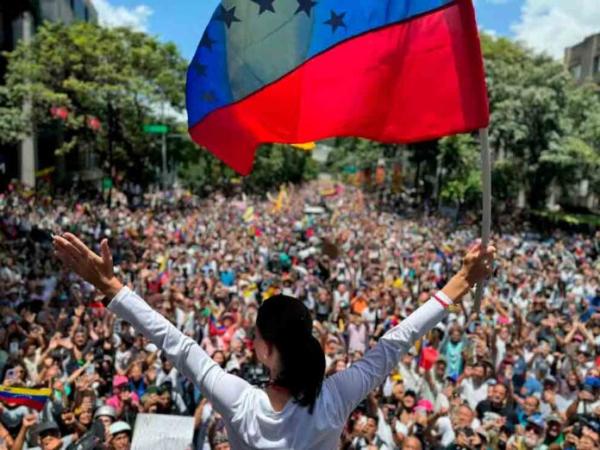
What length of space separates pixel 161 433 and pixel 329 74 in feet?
7.39

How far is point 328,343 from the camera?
723 centimetres

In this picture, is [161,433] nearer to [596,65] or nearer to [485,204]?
[485,204]

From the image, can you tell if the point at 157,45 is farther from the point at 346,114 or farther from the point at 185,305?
the point at 346,114

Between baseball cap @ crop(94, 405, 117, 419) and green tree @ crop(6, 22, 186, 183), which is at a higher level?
green tree @ crop(6, 22, 186, 183)

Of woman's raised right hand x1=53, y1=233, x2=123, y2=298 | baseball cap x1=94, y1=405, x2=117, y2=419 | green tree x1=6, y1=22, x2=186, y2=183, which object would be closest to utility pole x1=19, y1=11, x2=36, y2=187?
green tree x1=6, y1=22, x2=186, y2=183

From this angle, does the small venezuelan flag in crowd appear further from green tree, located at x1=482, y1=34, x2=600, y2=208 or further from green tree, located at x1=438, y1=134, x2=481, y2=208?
green tree, located at x1=438, y1=134, x2=481, y2=208

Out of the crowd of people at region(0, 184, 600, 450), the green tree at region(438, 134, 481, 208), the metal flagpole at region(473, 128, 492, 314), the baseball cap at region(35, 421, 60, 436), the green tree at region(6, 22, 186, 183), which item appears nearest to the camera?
the metal flagpole at region(473, 128, 492, 314)

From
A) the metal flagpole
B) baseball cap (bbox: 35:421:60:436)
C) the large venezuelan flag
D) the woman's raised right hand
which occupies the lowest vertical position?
baseball cap (bbox: 35:421:60:436)

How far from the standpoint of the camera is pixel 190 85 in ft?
11.6

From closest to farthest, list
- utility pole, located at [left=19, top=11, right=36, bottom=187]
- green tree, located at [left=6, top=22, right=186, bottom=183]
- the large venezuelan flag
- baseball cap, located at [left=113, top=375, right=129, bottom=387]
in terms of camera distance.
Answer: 1. the large venezuelan flag
2. baseball cap, located at [left=113, top=375, right=129, bottom=387]
3. green tree, located at [left=6, top=22, right=186, bottom=183]
4. utility pole, located at [left=19, top=11, right=36, bottom=187]

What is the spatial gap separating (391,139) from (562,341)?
5.94 metres

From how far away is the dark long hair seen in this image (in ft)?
6.15

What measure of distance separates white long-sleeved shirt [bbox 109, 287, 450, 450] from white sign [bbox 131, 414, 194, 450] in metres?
1.88

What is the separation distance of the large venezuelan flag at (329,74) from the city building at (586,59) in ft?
153
